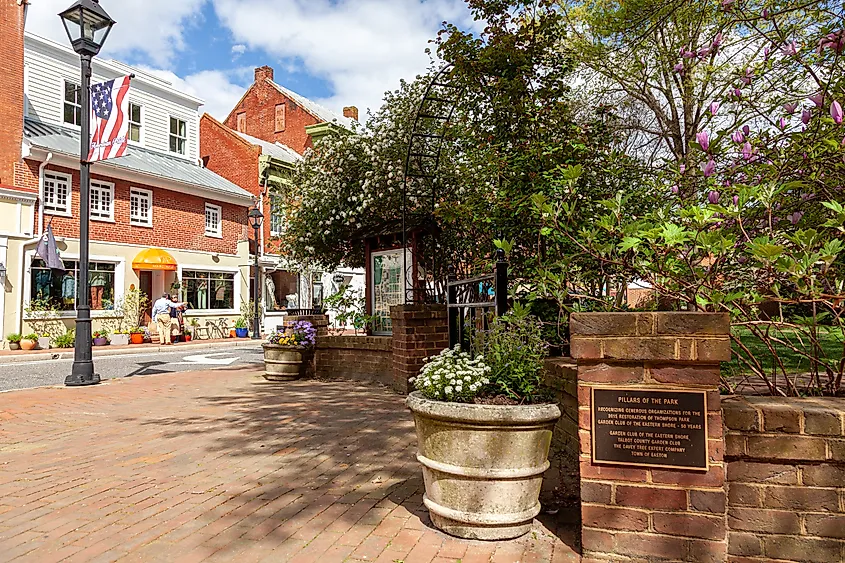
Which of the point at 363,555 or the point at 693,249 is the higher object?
the point at 693,249

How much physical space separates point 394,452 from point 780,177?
3502mm

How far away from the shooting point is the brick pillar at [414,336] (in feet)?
25.6

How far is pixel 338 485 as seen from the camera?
4141 millimetres

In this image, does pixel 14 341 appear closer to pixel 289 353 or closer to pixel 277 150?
pixel 289 353

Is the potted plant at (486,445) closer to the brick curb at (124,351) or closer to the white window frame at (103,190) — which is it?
the brick curb at (124,351)

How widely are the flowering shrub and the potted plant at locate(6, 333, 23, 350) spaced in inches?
449

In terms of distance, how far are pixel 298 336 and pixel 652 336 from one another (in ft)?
25.3

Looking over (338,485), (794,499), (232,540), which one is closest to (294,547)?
(232,540)

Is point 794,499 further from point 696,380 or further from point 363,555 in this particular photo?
point 363,555

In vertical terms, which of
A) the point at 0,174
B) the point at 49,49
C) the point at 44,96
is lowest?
the point at 0,174

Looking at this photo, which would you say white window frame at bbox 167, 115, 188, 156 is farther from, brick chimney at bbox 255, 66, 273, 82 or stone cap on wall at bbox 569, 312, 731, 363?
stone cap on wall at bbox 569, 312, 731, 363

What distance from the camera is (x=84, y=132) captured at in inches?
383

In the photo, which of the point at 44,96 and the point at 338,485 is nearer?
the point at 338,485

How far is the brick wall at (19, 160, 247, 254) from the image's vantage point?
19.3 meters
